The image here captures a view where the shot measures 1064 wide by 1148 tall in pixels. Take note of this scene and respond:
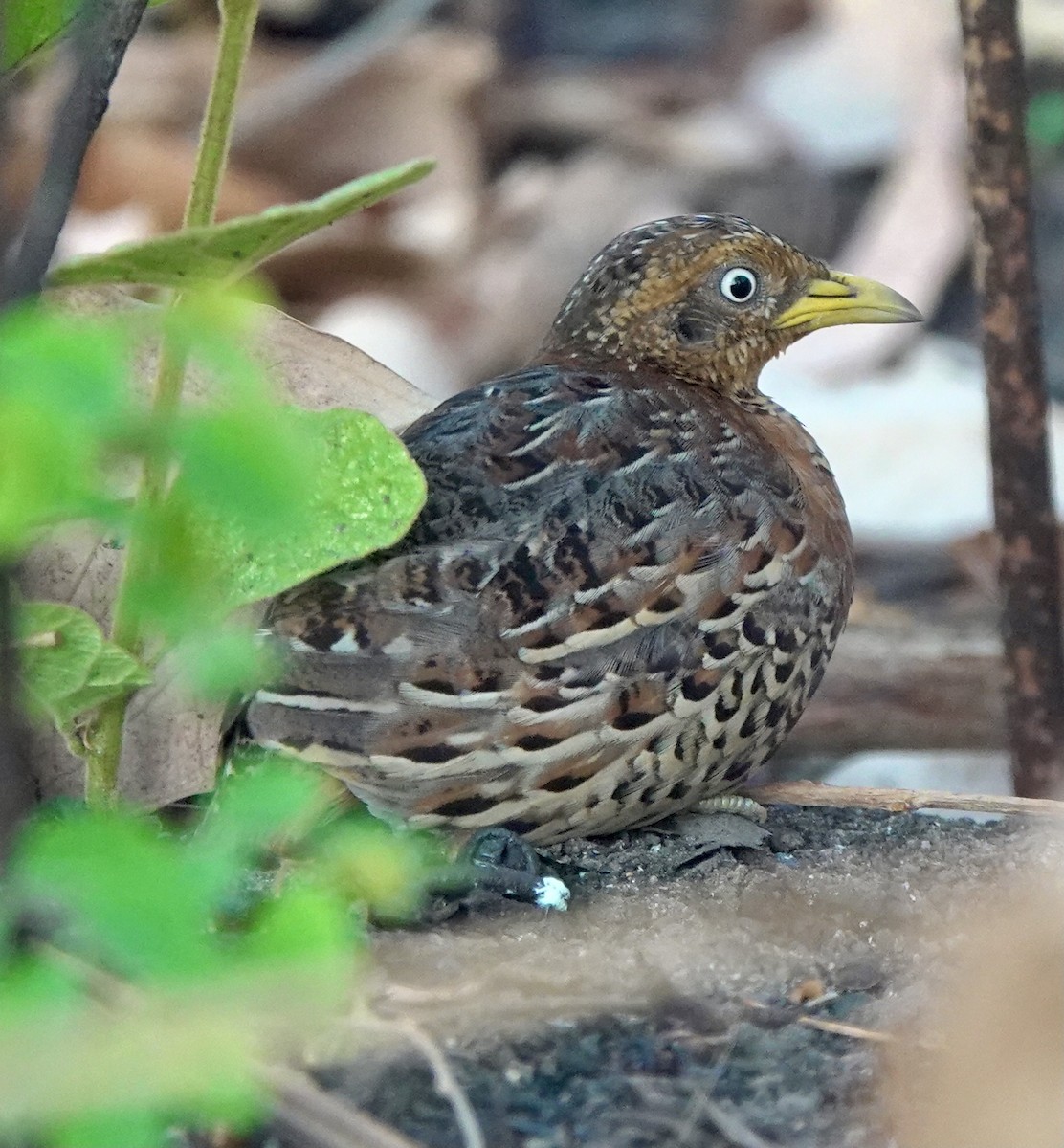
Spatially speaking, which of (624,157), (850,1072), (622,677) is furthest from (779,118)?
(850,1072)

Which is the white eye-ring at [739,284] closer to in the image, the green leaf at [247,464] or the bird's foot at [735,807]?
the bird's foot at [735,807]

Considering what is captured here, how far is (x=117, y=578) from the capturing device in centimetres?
263

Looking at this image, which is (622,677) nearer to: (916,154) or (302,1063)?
(302,1063)

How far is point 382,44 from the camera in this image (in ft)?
27.0

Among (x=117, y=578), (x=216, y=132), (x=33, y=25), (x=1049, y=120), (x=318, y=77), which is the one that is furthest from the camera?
(x=318, y=77)

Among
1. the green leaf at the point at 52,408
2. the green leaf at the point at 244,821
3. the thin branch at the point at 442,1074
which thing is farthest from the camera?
the thin branch at the point at 442,1074

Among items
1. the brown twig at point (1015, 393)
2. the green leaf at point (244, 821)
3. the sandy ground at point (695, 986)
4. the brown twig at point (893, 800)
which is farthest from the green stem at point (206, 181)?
the brown twig at point (1015, 393)

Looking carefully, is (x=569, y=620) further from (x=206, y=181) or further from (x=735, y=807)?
(x=206, y=181)

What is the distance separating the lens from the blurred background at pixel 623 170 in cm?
598

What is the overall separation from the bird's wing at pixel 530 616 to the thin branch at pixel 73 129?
674 millimetres

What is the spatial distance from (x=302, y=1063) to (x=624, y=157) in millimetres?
7436

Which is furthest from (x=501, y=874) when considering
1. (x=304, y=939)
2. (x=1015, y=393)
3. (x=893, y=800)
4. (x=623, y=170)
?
(x=623, y=170)

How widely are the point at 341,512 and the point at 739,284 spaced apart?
1.06m

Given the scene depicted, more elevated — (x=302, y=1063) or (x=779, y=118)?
(x=779, y=118)
